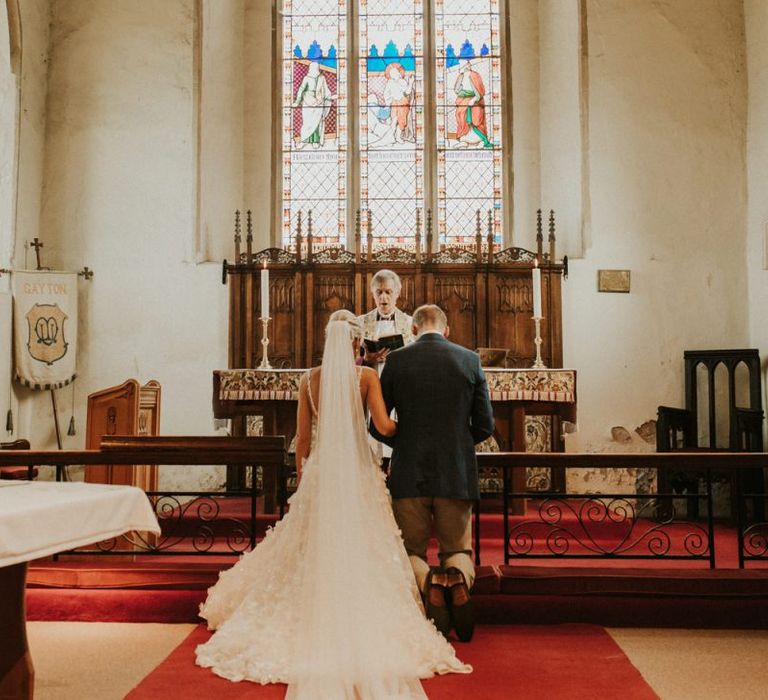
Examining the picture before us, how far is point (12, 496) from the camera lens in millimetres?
2740

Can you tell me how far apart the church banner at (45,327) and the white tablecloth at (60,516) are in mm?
5920

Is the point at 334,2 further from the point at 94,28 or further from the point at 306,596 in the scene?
the point at 306,596

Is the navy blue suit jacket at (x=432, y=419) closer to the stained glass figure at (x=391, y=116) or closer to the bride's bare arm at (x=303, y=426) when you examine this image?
the bride's bare arm at (x=303, y=426)

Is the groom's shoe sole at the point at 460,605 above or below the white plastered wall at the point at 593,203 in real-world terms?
below

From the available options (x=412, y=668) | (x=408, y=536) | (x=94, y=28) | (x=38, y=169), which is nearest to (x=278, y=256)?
(x=38, y=169)

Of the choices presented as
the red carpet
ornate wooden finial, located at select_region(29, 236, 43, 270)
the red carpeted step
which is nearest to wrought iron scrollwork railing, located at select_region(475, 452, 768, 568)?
the red carpeted step

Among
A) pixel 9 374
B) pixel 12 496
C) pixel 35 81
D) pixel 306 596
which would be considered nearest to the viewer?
pixel 12 496

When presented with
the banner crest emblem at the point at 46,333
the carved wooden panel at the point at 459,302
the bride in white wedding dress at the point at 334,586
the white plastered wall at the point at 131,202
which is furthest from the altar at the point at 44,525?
the carved wooden panel at the point at 459,302

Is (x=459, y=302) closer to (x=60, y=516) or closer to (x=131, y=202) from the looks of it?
(x=131, y=202)

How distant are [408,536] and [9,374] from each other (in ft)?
19.1

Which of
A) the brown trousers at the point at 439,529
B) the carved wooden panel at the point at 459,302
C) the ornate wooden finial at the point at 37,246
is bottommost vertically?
the brown trousers at the point at 439,529

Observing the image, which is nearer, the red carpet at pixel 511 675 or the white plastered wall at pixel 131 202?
the red carpet at pixel 511 675

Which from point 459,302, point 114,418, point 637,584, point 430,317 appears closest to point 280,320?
point 459,302

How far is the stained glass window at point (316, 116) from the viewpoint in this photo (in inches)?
405
